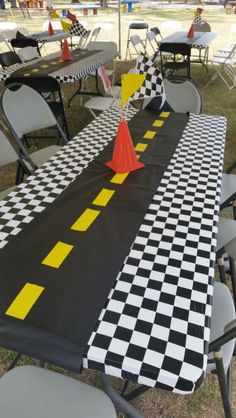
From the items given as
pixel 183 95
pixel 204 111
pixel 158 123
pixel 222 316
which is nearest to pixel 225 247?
pixel 222 316

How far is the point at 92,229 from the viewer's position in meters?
1.26

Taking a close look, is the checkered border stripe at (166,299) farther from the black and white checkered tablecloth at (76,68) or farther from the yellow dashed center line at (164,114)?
the black and white checkered tablecloth at (76,68)

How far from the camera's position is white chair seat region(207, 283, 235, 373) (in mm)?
1140

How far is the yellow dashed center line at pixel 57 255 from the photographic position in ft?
3.65

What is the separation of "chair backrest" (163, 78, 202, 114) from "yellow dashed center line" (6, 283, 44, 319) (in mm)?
2160

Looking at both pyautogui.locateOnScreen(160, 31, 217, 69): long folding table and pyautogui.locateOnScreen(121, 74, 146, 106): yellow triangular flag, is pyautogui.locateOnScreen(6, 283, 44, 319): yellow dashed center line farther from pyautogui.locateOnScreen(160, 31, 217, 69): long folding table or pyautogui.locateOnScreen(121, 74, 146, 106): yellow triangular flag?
pyautogui.locateOnScreen(160, 31, 217, 69): long folding table

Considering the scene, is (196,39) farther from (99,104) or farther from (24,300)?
(24,300)

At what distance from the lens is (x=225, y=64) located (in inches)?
219

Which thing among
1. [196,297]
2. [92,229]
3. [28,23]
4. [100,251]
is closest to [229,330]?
[196,297]

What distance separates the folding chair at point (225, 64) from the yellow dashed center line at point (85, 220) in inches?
185

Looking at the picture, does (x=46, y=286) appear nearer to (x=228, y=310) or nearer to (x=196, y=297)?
(x=196, y=297)

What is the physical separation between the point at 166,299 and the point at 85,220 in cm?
50

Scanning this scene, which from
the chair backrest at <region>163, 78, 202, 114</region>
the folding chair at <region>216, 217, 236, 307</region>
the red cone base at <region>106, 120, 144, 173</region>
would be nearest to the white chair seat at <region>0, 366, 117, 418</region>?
the folding chair at <region>216, 217, 236, 307</region>

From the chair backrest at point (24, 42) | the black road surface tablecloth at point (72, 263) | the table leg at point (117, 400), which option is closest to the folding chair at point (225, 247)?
the black road surface tablecloth at point (72, 263)
